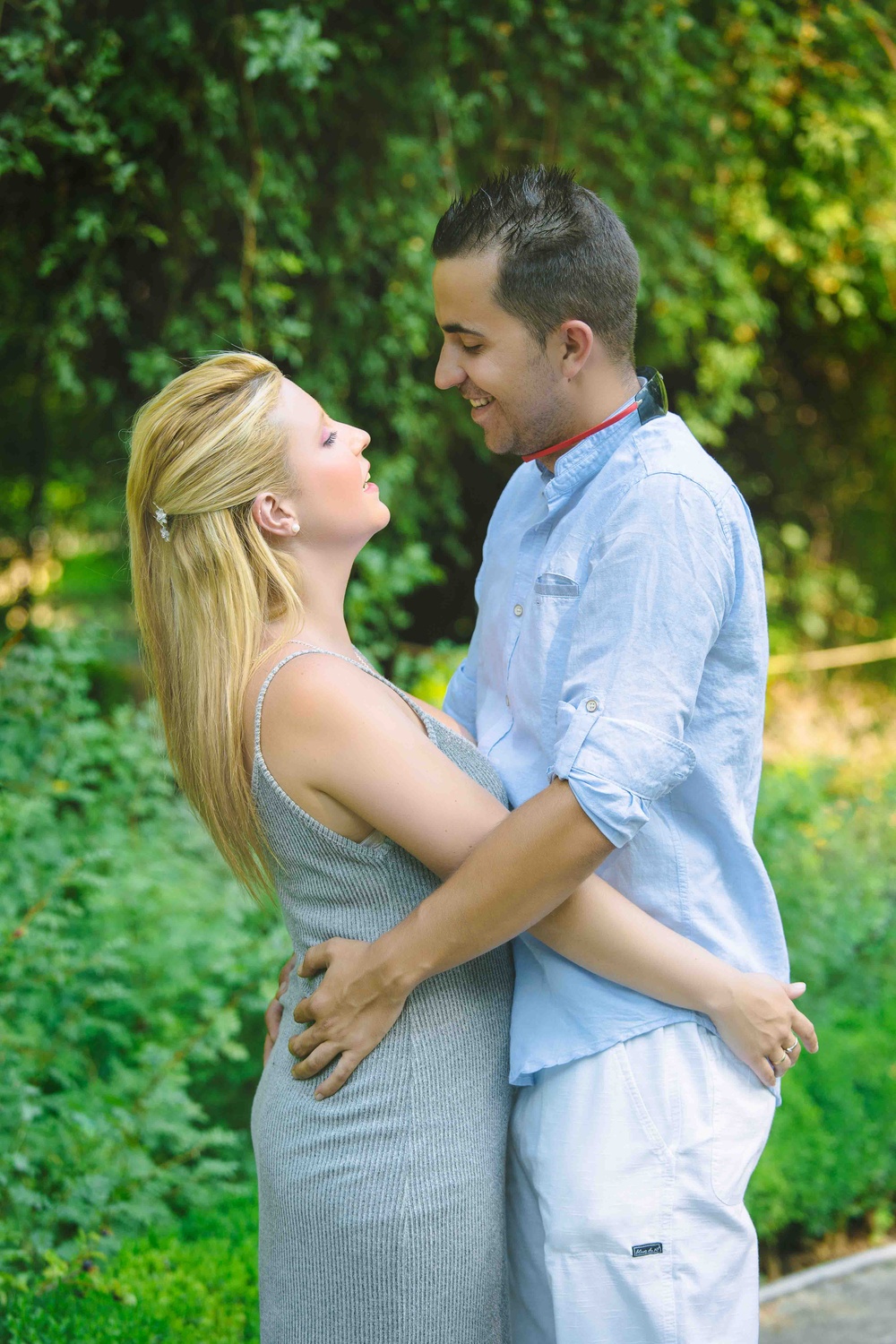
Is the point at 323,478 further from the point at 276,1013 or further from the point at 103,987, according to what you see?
the point at 103,987

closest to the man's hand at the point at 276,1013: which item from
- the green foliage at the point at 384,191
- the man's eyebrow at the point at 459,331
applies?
the man's eyebrow at the point at 459,331

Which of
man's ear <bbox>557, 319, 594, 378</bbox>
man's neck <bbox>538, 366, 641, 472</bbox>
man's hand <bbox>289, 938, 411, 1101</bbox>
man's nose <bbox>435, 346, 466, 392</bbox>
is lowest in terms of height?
man's hand <bbox>289, 938, 411, 1101</bbox>

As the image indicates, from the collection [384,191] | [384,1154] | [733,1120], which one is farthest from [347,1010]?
[384,191]

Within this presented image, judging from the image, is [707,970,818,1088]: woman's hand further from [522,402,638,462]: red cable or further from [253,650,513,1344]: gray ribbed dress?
[522,402,638,462]: red cable

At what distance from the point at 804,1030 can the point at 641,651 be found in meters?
0.60

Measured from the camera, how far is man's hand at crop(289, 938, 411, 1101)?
1466mm

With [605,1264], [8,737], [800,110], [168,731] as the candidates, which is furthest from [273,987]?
[800,110]

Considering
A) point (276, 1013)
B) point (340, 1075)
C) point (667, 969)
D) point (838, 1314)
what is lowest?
point (838, 1314)

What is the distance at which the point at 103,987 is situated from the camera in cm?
267

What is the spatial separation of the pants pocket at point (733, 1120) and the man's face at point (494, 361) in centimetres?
85

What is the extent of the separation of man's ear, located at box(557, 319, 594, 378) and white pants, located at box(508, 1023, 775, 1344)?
873 millimetres

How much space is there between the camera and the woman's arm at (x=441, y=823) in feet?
4.77

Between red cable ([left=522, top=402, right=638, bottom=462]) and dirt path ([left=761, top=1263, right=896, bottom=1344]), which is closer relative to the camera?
red cable ([left=522, top=402, right=638, bottom=462])

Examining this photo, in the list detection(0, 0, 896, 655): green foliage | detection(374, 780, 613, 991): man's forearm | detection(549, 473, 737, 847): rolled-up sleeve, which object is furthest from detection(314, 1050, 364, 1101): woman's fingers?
detection(0, 0, 896, 655): green foliage
